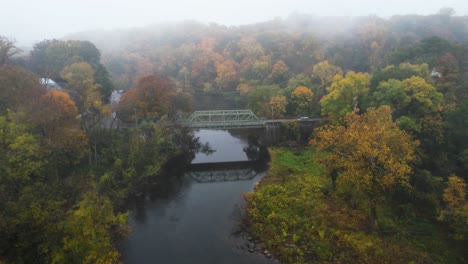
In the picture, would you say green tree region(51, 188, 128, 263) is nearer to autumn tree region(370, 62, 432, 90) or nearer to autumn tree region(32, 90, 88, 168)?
autumn tree region(32, 90, 88, 168)

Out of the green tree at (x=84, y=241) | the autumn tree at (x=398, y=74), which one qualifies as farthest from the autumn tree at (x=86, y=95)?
the autumn tree at (x=398, y=74)

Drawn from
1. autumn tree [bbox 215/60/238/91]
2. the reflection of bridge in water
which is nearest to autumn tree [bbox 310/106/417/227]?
the reflection of bridge in water

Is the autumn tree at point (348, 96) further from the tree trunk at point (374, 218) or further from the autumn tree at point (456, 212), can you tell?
the autumn tree at point (456, 212)

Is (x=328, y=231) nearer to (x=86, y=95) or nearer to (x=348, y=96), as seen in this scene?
(x=348, y=96)

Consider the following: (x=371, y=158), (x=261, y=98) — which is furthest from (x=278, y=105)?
(x=371, y=158)

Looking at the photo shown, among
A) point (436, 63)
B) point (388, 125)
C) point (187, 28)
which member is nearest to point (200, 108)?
point (436, 63)

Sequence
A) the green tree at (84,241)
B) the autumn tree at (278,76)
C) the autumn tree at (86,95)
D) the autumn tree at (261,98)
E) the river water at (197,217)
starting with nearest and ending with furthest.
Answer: the green tree at (84,241), the river water at (197,217), the autumn tree at (86,95), the autumn tree at (261,98), the autumn tree at (278,76)
